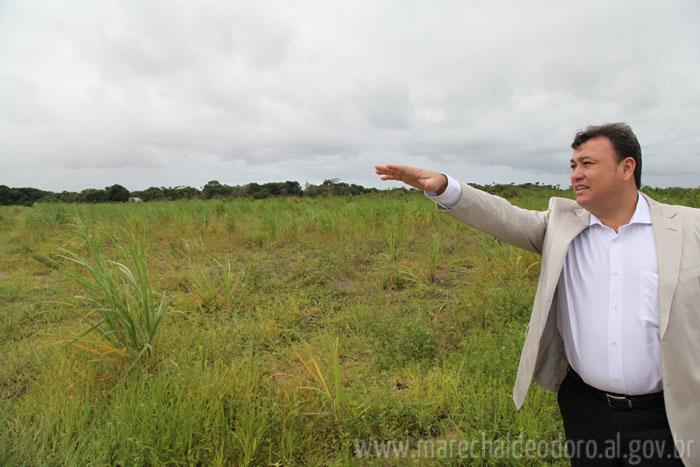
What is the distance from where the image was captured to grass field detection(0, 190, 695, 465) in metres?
1.98

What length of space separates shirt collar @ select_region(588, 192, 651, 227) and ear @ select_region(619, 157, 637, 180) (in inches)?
4.5

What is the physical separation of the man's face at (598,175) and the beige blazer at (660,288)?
124 millimetres

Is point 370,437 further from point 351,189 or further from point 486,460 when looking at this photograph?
point 351,189

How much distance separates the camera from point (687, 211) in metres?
1.44

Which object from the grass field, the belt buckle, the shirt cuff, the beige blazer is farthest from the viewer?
the grass field

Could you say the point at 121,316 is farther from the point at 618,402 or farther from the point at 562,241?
the point at 618,402

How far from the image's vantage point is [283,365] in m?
2.93

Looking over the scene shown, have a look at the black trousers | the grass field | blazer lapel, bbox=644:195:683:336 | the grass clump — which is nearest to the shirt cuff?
blazer lapel, bbox=644:195:683:336

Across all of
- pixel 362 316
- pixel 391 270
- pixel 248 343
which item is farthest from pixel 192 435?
pixel 391 270

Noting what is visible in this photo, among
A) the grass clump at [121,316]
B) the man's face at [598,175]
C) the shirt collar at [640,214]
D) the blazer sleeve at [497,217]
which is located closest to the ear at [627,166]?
the man's face at [598,175]

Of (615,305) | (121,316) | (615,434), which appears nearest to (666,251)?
(615,305)

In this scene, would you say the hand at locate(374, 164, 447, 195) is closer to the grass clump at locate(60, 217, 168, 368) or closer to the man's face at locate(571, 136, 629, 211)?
the man's face at locate(571, 136, 629, 211)

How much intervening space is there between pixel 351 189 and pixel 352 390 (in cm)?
1569

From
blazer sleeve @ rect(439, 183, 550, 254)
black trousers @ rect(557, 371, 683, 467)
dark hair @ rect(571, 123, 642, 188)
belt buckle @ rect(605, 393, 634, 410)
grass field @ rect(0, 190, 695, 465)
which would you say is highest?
dark hair @ rect(571, 123, 642, 188)
